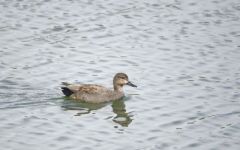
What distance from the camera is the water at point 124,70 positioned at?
56.2 ft

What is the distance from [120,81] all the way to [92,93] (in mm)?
998

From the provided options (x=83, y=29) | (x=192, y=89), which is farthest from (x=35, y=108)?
(x=83, y=29)

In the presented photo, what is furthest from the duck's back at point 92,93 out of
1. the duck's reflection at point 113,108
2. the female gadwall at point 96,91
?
the duck's reflection at point 113,108

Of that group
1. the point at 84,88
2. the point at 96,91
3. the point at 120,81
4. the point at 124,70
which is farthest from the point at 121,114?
the point at 124,70

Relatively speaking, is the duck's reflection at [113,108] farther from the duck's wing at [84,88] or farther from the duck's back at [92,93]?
the duck's wing at [84,88]

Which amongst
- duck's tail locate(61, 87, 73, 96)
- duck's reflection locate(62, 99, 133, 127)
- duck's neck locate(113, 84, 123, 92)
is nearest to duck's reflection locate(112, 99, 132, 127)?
duck's reflection locate(62, 99, 133, 127)

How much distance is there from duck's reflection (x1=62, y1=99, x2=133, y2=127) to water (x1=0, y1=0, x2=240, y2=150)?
3 cm

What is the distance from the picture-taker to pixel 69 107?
769 inches

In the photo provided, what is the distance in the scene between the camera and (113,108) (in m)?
20.1

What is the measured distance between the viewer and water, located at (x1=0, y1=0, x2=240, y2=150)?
17.1 meters

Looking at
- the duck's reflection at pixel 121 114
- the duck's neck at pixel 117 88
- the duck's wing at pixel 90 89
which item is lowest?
the duck's reflection at pixel 121 114

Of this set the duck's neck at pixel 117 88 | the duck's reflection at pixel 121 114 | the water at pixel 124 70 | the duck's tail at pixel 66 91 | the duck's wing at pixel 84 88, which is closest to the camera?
the water at pixel 124 70

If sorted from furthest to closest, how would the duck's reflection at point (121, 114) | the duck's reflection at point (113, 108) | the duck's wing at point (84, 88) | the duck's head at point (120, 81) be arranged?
the duck's head at point (120, 81) < the duck's wing at point (84, 88) < the duck's reflection at point (113, 108) < the duck's reflection at point (121, 114)

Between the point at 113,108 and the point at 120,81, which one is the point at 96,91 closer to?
the point at 113,108
